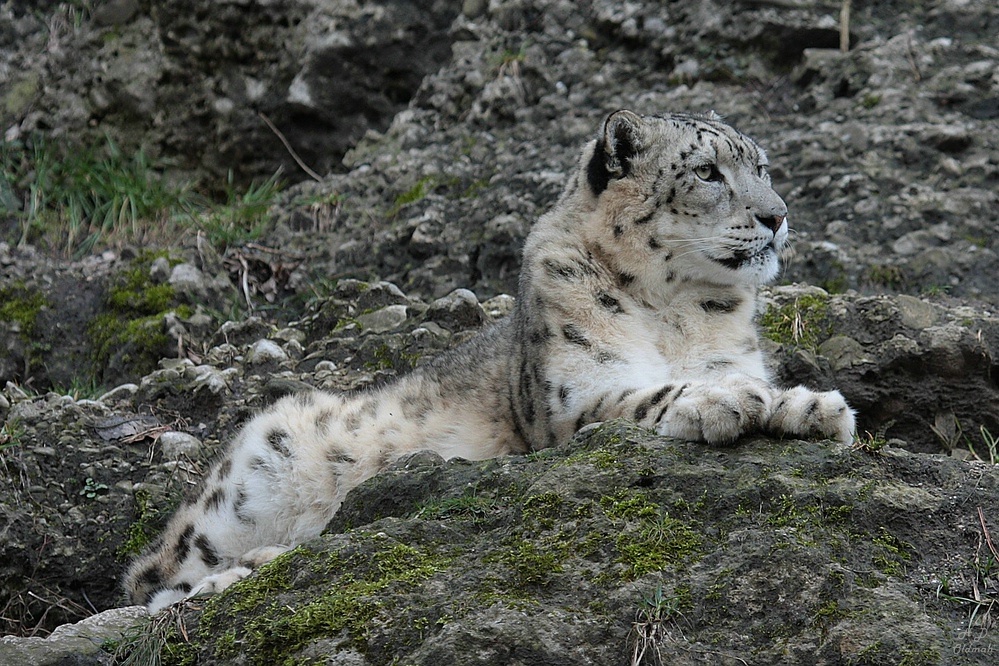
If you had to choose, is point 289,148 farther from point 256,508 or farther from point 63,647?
point 63,647

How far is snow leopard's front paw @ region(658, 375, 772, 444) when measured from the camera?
392cm

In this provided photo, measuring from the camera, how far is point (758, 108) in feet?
31.9

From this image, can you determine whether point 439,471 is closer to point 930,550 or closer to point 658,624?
point 658,624

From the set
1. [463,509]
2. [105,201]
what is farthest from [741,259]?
[105,201]

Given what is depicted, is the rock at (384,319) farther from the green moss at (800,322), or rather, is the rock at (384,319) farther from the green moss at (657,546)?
the green moss at (657,546)

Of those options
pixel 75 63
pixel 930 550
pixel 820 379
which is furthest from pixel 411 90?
pixel 930 550

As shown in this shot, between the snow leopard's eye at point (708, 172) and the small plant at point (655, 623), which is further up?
the snow leopard's eye at point (708, 172)

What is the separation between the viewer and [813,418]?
393 cm

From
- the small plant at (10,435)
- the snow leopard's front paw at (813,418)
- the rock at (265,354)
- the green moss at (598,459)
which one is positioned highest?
the snow leopard's front paw at (813,418)

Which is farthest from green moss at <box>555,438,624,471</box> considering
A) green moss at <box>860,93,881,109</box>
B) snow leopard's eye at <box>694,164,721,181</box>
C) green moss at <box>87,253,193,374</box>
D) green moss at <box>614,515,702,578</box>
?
green moss at <box>860,93,881,109</box>

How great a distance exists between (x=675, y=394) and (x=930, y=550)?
129 cm

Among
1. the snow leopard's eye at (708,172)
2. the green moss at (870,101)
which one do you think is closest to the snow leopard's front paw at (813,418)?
the snow leopard's eye at (708,172)

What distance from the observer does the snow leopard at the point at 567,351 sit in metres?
5.31

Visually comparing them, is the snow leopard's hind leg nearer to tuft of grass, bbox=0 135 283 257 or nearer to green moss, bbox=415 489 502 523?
green moss, bbox=415 489 502 523
